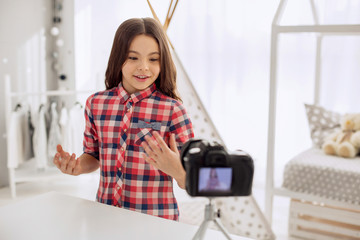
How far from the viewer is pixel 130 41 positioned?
100 centimetres

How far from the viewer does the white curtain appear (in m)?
3.06

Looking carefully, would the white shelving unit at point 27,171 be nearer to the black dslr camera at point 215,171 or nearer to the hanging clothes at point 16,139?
the hanging clothes at point 16,139

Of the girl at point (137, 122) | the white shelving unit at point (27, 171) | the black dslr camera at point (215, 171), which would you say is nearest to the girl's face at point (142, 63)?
the girl at point (137, 122)

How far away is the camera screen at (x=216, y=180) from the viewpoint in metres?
0.58

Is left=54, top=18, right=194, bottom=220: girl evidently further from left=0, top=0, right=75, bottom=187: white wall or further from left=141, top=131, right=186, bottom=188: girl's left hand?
left=0, top=0, right=75, bottom=187: white wall

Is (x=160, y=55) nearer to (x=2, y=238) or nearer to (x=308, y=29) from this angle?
(x=2, y=238)

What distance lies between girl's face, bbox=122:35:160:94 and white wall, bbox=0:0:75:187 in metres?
2.50

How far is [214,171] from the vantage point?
22.9 inches

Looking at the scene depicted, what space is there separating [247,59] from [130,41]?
2.51 meters

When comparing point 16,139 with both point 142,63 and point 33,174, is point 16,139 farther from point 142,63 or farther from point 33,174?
point 142,63

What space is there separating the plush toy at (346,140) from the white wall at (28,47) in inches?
87.9

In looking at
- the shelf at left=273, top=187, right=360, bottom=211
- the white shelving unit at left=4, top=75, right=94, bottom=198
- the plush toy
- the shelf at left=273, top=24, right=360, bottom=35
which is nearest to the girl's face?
the shelf at left=273, top=24, right=360, bottom=35

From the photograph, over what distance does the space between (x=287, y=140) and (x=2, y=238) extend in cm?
281

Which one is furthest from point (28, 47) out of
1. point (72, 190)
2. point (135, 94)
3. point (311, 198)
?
point (135, 94)
